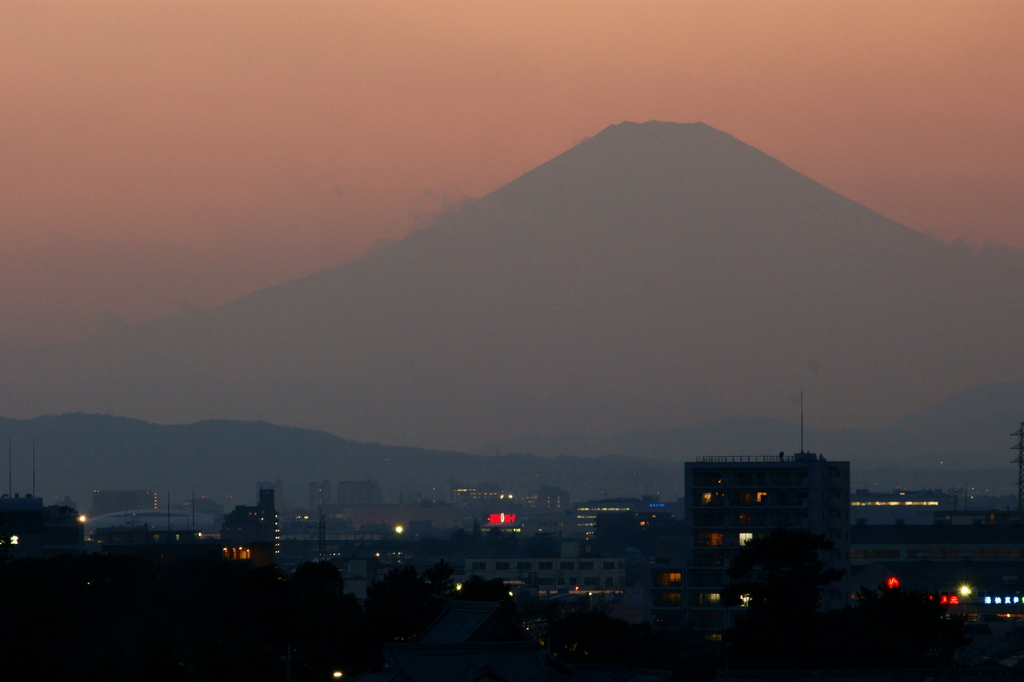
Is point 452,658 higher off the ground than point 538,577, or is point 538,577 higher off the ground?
point 452,658

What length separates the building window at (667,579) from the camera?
8988cm

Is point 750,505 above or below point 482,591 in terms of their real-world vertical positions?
above

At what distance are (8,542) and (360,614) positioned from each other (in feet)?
52.2

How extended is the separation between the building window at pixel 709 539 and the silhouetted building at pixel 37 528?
181 ft

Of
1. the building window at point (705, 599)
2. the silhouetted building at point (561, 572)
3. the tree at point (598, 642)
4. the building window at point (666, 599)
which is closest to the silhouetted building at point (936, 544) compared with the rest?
the silhouetted building at point (561, 572)

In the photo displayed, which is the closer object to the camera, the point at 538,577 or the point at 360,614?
the point at 360,614

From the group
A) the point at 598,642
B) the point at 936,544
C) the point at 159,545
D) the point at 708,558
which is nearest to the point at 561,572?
the point at 936,544

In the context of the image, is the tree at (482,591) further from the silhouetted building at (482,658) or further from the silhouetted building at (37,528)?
the silhouetted building at (37,528)

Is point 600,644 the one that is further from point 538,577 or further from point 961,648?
point 538,577

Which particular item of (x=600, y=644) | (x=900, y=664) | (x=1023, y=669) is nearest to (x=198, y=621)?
(x=600, y=644)

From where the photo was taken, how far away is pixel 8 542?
6162cm

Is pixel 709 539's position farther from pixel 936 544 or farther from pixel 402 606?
pixel 936 544

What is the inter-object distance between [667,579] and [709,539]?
3.91 meters

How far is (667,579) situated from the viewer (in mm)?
90188
